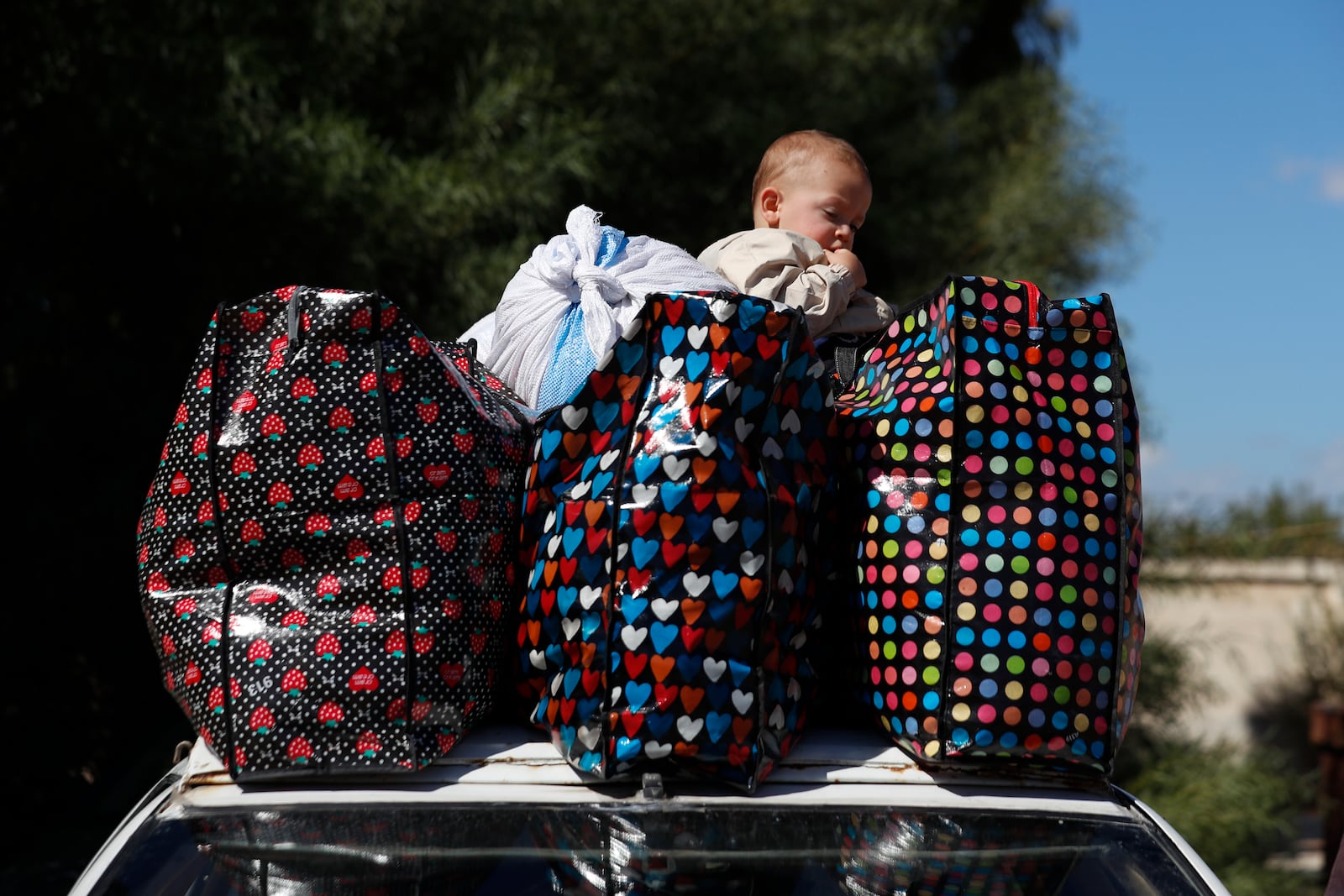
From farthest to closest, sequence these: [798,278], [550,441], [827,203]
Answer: [827,203] < [798,278] < [550,441]

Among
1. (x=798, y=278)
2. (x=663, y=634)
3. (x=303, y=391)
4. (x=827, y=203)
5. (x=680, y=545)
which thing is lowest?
(x=663, y=634)

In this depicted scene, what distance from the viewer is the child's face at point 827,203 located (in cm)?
283

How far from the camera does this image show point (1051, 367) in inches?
73.7

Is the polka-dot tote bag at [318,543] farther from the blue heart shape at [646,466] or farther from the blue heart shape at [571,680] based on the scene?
the blue heart shape at [646,466]

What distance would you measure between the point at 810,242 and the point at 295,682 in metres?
1.36

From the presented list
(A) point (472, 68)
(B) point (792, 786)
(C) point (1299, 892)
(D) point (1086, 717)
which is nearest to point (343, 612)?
(B) point (792, 786)

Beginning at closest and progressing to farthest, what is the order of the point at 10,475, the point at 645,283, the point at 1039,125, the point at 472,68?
the point at 645,283, the point at 10,475, the point at 472,68, the point at 1039,125

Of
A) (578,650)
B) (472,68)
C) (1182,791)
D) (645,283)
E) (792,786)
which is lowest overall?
(1182,791)

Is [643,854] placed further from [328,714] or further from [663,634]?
[328,714]

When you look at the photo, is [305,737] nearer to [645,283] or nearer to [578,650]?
[578,650]

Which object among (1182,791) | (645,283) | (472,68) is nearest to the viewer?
(645,283)

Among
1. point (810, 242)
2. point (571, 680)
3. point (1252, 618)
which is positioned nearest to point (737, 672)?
point (571, 680)

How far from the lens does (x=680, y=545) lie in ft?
5.65

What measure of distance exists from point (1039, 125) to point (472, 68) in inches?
175
